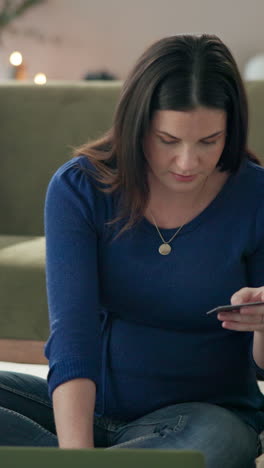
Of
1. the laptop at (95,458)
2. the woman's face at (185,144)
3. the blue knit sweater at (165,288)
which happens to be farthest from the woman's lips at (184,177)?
the laptop at (95,458)

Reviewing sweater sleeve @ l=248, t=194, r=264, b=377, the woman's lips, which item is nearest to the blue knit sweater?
sweater sleeve @ l=248, t=194, r=264, b=377

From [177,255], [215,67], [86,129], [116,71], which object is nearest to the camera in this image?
[215,67]

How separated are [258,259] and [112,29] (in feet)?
13.5

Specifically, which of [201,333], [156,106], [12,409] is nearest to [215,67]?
[156,106]

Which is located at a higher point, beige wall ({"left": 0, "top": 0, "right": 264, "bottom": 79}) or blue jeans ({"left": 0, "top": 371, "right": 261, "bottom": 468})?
beige wall ({"left": 0, "top": 0, "right": 264, "bottom": 79})

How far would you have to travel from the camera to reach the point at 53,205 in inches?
50.4

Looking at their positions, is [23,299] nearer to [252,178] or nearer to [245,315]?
[252,178]

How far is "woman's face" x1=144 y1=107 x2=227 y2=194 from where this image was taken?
46.4 inches

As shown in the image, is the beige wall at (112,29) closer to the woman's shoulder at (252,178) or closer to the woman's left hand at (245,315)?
the woman's shoulder at (252,178)

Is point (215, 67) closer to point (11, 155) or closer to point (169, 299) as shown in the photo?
point (169, 299)

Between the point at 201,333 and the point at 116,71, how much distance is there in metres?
4.13

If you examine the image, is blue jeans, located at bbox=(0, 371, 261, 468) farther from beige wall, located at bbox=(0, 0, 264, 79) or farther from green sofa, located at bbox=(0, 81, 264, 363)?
beige wall, located at bbox=(0, 0, 264, 79)

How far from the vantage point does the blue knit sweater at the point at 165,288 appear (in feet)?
4.19

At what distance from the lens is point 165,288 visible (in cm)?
129
